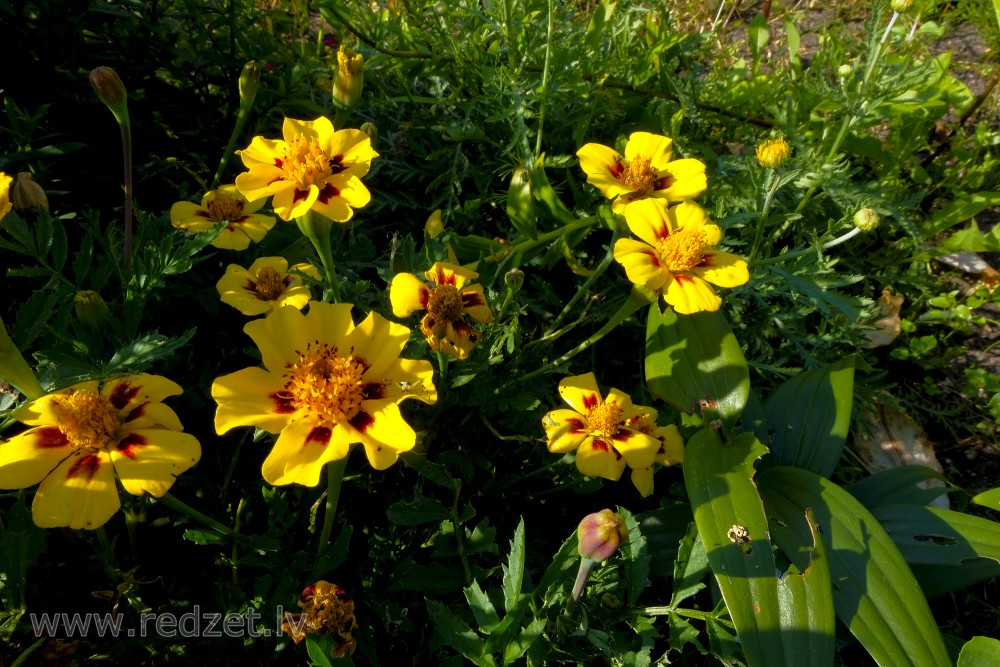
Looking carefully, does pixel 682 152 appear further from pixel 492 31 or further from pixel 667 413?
pixel 667 413

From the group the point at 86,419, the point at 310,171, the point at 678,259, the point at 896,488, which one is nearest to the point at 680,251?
the point at 678,259

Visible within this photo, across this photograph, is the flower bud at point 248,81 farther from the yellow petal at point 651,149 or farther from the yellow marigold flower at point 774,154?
the yellow marigold flower at point 774,154

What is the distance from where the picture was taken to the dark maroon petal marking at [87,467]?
38.4 inches

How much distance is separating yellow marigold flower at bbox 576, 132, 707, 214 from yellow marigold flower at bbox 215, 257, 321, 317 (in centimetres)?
65

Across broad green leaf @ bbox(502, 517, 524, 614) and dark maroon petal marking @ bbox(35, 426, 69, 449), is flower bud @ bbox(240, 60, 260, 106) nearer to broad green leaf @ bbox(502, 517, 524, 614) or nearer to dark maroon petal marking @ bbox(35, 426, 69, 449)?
dark maroon petal marking @ bbox(35, 426, 69, 449)

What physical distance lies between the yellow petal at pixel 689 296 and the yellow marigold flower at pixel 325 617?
2.64 ft

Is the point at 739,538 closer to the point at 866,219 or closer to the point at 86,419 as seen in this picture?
the point at 866,219

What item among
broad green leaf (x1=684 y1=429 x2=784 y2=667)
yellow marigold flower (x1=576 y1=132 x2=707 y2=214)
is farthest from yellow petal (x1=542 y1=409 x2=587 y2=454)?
yellow marigold flower (x1=576 y1=132 x2=707 y2=214)

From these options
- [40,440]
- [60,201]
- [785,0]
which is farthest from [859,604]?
[785,0]

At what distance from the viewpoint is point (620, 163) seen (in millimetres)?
1576

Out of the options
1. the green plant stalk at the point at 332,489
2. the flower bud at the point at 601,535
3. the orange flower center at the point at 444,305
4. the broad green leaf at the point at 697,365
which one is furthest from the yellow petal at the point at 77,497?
the broad green leaf at the point at 697,365

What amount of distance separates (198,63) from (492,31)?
0.85m

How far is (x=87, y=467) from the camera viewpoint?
99cm

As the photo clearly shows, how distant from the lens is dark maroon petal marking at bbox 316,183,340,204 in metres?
1.18
